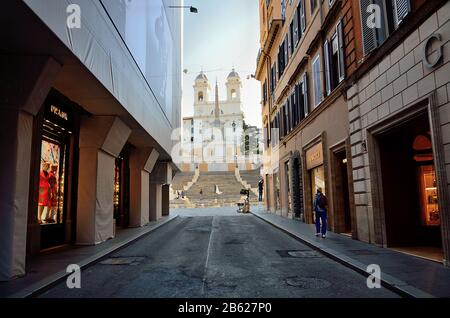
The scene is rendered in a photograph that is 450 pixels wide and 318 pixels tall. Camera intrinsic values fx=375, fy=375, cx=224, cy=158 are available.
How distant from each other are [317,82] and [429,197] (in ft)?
26.4

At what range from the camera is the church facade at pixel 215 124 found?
342 ft

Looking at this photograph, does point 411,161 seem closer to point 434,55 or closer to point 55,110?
point 434,55

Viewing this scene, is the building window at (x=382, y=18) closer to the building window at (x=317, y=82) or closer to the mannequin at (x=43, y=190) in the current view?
the building window at (x=317, y=82)

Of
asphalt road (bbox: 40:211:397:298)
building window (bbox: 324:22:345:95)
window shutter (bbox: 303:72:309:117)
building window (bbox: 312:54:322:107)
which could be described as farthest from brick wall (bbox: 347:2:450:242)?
window shutter (bbox: 303:72:309:117)

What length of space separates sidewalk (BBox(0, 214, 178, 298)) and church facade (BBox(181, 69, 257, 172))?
89.9 m

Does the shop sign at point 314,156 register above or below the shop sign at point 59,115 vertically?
below

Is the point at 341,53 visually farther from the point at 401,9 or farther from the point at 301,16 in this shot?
the point at 301,16

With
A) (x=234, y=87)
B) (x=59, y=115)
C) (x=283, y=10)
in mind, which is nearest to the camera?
(x=59, y=115)

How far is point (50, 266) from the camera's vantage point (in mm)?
8680

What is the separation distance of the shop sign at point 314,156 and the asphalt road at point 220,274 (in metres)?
5.69

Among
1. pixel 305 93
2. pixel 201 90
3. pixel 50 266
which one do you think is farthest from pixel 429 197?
pixel 201 90

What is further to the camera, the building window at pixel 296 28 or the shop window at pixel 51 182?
the building window at pixel 296 28

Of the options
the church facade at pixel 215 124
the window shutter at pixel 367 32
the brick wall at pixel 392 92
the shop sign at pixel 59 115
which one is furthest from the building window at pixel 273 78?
the church facade at pixel 215 124

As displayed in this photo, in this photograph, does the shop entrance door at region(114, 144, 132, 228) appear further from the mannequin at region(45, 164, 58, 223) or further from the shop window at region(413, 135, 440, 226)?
the shop window at region(413, 135, 440, 226)
